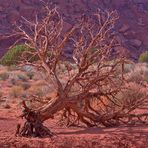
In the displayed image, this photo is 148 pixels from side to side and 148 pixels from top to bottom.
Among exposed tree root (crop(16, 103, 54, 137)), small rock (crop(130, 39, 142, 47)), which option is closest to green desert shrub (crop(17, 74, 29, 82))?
exposed tree root (crop(16, 103, 54, 137))

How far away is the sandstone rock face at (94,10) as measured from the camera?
5284 cm

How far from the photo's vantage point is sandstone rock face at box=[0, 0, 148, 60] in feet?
173

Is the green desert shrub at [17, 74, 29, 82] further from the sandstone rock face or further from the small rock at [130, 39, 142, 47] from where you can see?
the small rock at [130, 39, 142, 47]

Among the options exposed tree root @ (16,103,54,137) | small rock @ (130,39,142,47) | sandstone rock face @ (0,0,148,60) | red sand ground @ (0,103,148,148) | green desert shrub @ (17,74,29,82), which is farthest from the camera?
small rock @ (130,39,142,47)

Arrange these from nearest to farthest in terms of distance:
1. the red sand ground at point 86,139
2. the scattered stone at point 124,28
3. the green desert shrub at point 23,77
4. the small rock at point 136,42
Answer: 1. the red sand ground at point 86,139
2. the green desert shrub at point 23,77
3. the small rock at point 136,42
4. the scattered stone at point 124,28

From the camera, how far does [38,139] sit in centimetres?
878

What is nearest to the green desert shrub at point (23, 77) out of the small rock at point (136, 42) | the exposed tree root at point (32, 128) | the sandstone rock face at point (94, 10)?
the sandstone rock face at point (94, 10)

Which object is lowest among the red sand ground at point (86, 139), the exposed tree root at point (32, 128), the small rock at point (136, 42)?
the red sand ground at point (86, 139)

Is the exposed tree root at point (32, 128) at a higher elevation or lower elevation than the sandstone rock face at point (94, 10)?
lower

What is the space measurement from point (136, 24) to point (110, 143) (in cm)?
5192

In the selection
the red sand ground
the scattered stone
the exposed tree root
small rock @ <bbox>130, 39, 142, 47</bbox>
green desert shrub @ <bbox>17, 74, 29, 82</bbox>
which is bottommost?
the red sand ground

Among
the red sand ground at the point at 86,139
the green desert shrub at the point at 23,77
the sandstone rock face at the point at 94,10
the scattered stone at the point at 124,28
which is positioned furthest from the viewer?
the scattered stone at the point at 124,28

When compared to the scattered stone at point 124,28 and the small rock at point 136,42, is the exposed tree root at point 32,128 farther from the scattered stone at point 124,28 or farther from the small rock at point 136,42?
the scattered stone at point 124,28

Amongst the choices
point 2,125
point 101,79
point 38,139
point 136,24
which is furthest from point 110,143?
point 136,24
